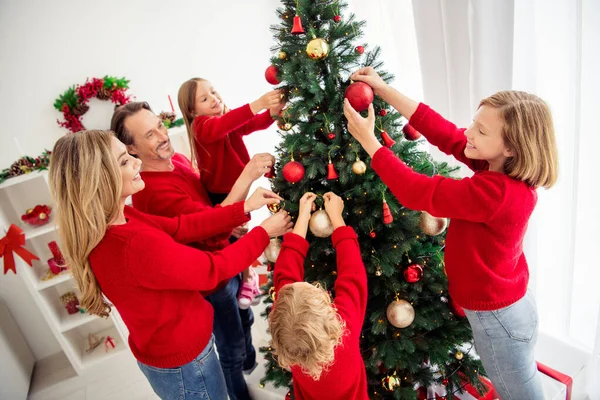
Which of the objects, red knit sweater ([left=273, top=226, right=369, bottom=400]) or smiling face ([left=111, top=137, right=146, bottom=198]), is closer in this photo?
red knit sweater ([left=273, top=226, right=369, bottom=400])

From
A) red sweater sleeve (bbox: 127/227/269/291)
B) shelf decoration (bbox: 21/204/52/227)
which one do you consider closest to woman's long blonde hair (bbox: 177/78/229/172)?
red sweater sleeve (bbox: 127/227/269/291)

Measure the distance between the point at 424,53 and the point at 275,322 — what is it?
60.3 inches

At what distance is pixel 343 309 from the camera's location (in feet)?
3.55

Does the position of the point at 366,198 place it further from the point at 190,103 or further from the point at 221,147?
the point at 190,103

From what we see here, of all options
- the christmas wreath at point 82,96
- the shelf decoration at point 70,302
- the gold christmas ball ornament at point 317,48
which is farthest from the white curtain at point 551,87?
the shelf decoration at point 70,302

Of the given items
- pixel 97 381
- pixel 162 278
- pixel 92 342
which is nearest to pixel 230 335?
pixel 162 278

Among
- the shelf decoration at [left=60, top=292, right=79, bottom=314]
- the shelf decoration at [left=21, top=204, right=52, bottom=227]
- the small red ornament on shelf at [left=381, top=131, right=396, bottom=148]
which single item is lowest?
the shelf decoration at [left=60, top=292, right=79, bottom=314]

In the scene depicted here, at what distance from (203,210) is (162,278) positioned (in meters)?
0.43

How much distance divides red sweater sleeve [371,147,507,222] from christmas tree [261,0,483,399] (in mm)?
105

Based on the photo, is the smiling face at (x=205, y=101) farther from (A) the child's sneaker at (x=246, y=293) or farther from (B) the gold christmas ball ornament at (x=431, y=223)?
(B) the gold christmas ball ornament at (x=431, y=223)

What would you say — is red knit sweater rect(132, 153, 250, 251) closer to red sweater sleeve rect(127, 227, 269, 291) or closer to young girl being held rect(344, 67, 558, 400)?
red sweater sleeve rect(127, 227, 269, 291)

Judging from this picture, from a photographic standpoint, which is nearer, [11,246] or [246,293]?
[246,293]

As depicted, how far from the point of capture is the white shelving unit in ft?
8.55

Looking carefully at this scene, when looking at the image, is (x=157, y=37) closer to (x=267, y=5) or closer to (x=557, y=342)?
(x=267, y=5)
